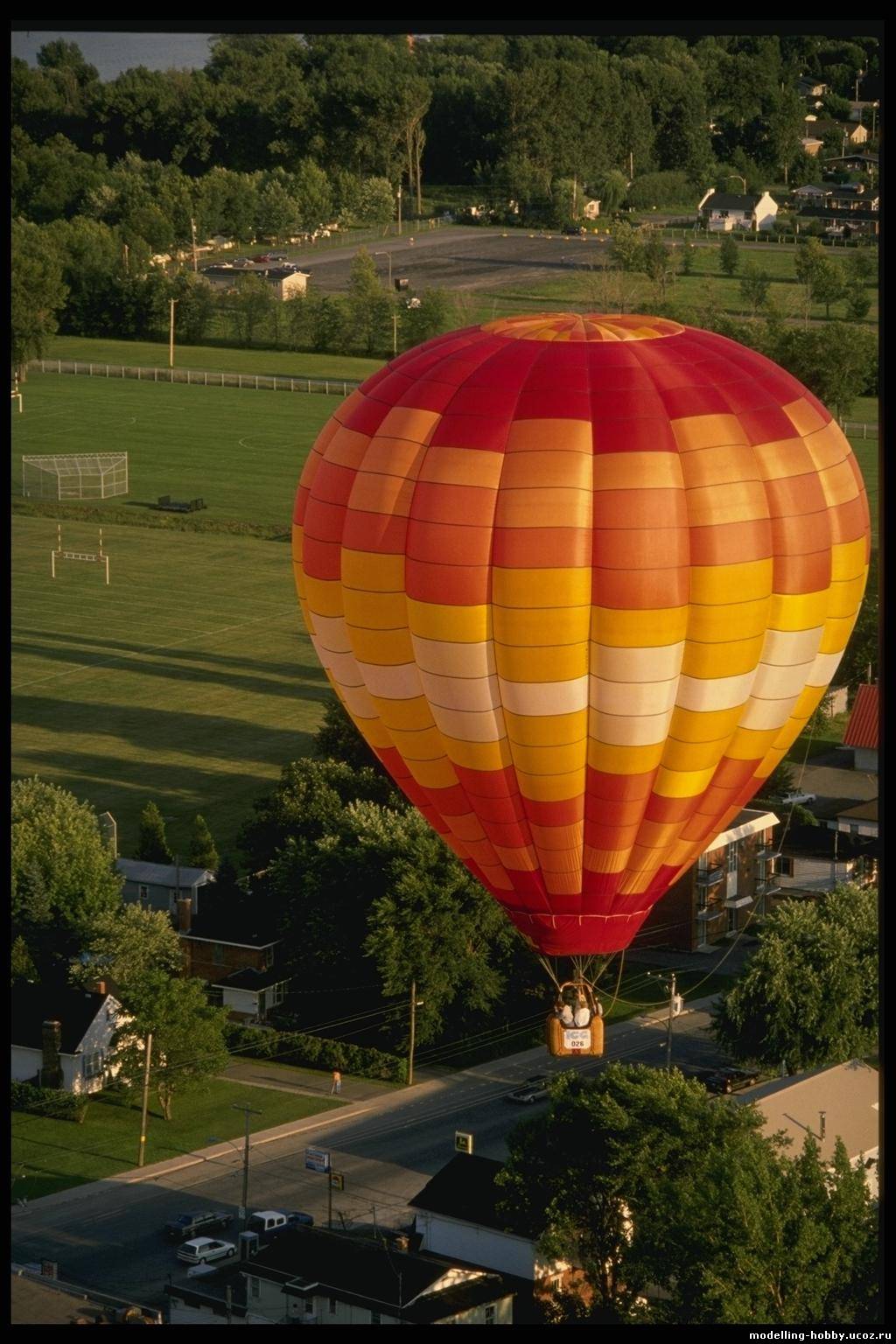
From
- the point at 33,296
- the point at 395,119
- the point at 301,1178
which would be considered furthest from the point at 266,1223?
the point at 395,119

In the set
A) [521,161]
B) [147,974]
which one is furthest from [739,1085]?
[521,161]

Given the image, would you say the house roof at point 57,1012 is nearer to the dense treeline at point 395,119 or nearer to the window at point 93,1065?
the window at point 93,1065

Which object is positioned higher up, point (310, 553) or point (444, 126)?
point (444, 126)

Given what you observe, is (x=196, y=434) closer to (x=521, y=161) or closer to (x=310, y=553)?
(x=521, y=161)

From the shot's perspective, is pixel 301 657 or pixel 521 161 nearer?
pixel 301 657

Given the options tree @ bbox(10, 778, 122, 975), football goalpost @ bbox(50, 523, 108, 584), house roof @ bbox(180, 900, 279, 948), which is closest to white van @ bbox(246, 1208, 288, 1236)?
tree @ bbox(10, 778, 122, 975)

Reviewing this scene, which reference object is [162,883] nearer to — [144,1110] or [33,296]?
[144,1110]
